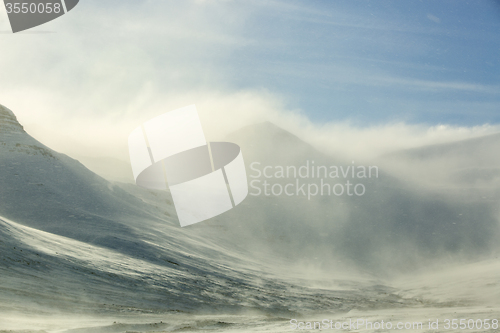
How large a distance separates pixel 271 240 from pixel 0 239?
24317 millimetres

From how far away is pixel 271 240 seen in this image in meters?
34.7

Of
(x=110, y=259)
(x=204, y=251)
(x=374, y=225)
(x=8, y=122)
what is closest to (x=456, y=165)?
(x=374, y=225)

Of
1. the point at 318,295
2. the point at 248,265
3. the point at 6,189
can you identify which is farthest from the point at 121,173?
the point at 318,295

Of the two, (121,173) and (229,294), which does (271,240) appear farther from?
(121,173)

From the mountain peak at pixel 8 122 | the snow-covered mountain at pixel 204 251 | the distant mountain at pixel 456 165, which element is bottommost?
the snow-covered mountain at pixel 204 251

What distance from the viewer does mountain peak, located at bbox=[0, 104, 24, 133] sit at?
36.2 m

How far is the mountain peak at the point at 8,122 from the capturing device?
3615cm

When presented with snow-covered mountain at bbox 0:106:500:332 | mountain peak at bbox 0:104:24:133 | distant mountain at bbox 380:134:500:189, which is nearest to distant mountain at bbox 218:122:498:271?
snow-covered mountain at bbox 0:106:500:332

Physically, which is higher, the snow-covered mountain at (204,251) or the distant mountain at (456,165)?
the distant mountain at (456,165)

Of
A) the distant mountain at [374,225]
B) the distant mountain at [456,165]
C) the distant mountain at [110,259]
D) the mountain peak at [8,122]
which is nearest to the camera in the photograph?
the distant mountain at [110,259]

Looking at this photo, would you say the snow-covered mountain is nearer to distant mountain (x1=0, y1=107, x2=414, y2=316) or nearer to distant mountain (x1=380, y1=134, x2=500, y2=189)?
distant mountain (x1=0, y1=107, x2=414, y2=316)

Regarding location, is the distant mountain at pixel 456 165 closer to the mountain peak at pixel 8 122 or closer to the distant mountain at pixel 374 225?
the distant mountain at pixel 374 225

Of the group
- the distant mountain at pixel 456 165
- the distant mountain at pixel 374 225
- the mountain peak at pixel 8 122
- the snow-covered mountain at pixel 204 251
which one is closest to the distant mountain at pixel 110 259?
the snow-covered mountain at pixel 204 251

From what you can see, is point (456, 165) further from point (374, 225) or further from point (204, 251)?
point (204, 251)
